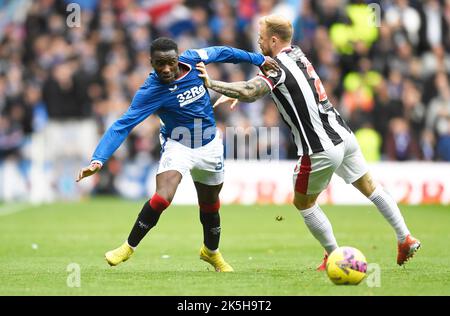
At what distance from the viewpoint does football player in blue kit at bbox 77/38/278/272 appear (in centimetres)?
1012

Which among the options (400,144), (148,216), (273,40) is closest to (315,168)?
(273,40)

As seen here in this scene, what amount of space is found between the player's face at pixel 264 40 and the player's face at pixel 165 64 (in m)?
0.95

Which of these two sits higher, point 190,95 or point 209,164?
point 190,95

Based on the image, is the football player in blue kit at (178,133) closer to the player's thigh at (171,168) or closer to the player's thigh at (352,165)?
A: the player's thigh at (171,168)

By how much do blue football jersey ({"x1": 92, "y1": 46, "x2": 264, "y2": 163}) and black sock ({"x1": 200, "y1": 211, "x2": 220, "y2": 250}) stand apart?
796mm

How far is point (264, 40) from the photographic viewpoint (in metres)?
10.4

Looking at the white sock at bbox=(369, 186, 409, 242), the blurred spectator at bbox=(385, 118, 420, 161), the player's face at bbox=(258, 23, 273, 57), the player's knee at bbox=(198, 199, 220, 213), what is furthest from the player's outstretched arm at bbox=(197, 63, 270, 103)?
the blurred spectator at bbox=(385, 118, 420, 161)

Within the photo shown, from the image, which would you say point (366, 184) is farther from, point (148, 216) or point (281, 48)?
point (148, 216)

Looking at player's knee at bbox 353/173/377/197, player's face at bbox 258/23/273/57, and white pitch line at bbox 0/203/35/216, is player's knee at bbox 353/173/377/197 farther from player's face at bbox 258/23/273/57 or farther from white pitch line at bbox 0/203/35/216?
white pitch line at bbox 0/203/35/216

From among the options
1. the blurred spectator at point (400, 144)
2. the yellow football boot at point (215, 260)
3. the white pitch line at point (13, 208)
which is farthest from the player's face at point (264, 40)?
the blurred spectator at point (400, 144)

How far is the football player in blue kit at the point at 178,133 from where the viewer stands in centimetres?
1012

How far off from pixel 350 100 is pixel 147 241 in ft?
29.5

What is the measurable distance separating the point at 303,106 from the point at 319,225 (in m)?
1.20
